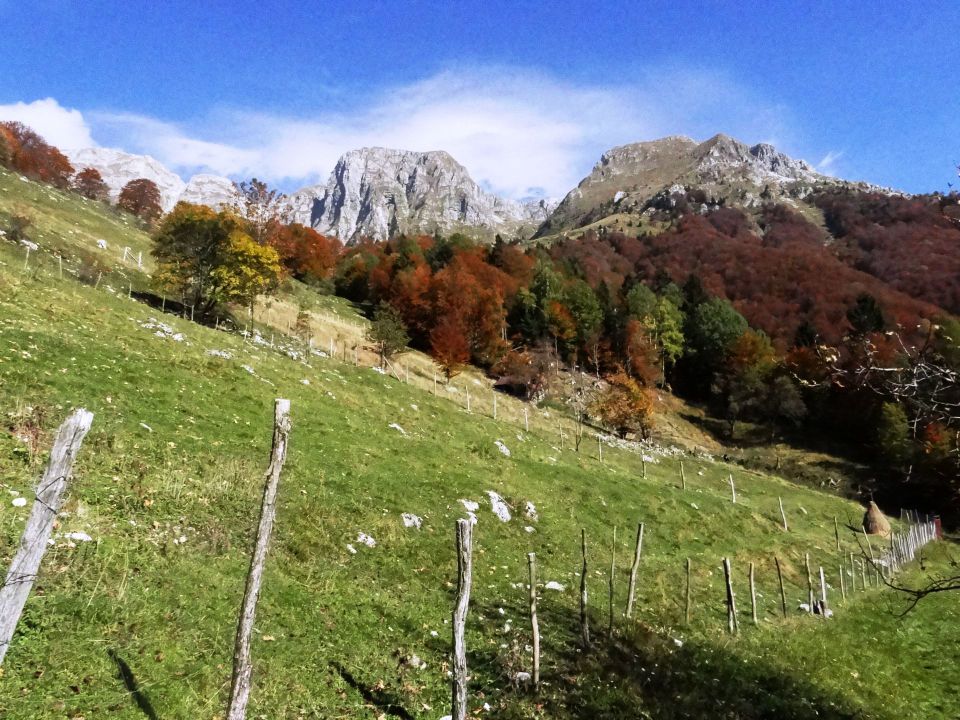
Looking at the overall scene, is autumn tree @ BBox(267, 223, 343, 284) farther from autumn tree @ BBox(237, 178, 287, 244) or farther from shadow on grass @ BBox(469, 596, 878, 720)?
shadow on grass @ BBox(469, 596, 878, 720)

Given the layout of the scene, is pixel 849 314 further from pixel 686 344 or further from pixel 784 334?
pixel 686 344

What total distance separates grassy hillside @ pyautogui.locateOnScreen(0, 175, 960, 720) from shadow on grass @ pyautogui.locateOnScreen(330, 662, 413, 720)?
0.21 feet

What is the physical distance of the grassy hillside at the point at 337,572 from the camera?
10.0m

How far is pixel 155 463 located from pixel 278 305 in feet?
186

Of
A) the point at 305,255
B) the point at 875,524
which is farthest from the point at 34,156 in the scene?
the point at 875,524

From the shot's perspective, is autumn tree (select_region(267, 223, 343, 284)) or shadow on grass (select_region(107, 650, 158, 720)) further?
autumn tree (select_region(267, 223, 343, 284))

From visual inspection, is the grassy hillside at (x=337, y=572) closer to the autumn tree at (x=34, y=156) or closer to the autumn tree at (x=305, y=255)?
the autumn tree at (x=305, y=255)

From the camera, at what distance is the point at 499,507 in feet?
78.2

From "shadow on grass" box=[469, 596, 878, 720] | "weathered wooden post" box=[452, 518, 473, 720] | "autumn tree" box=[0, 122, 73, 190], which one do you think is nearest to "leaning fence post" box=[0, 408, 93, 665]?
"weathered wooden post" box=[452, 518, 473, 720]

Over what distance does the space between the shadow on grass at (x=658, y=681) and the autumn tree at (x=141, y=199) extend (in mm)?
117883

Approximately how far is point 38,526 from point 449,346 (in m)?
64.1

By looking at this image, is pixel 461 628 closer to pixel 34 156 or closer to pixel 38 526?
pixel 38 526

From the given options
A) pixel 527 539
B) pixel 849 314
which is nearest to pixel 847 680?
pixel 527 539

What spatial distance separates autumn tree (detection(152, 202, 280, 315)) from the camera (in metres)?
46.8
